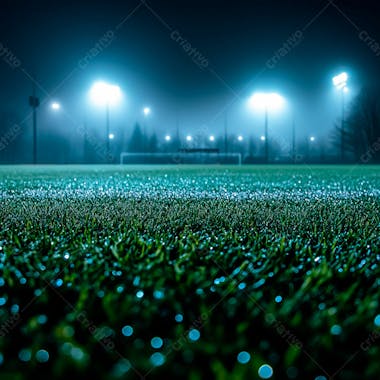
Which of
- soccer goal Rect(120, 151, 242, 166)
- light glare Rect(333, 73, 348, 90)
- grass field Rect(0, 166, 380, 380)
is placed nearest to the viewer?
grass field Rect(0, 166, 380, 380)

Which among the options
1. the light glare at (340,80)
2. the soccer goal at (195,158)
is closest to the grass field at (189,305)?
the light glare at (340,80)

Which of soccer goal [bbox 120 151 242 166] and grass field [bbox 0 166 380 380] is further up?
soccer goal [bbox 120 151 242 166]

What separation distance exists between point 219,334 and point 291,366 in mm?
193

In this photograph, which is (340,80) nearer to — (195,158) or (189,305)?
(195,158)

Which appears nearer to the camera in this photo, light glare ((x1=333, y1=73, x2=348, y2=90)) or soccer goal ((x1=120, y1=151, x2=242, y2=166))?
light glare ((x1=333, y1=73, x2=348, y2=90))

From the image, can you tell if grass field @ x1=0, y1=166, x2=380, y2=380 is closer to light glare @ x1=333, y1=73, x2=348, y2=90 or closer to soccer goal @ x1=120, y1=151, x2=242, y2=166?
light glare @ x1=333, y1=73, x2=348, y2=90

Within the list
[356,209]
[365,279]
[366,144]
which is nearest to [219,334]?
[365,279]

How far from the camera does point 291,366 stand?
0.97 metres

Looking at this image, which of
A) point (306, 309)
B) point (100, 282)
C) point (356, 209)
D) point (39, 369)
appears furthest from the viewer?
point (356, 209)


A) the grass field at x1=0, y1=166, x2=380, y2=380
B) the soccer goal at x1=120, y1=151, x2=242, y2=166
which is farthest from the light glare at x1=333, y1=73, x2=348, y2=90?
the grass field at x1=0, y1=166, x2=380, y2=380

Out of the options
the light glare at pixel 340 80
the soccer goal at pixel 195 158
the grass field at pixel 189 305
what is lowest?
the grass field at pixel 189 305

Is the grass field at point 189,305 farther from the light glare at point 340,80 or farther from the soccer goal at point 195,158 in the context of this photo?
the soccer goal at point 195,158

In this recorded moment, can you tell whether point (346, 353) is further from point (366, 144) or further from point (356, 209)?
point (366, 144)

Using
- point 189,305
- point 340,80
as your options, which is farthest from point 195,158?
point 189,305
